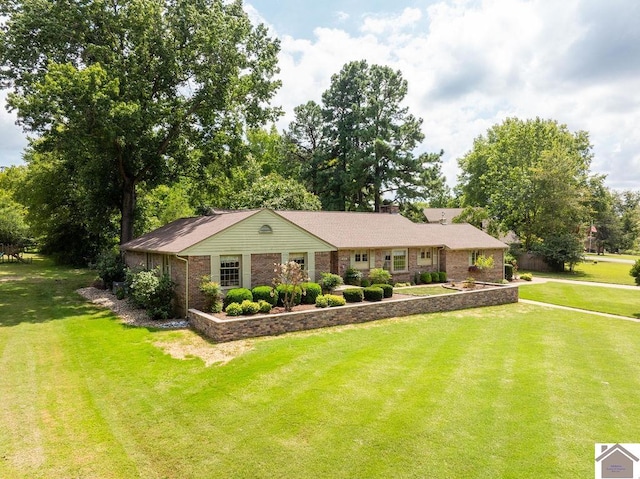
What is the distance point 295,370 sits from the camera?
10750 millimetres

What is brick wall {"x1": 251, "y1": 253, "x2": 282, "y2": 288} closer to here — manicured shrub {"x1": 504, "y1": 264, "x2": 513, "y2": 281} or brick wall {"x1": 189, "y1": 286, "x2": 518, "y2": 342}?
brick wall {"x1": 189, "y1": 286, "x2": 518, "y2": 342}

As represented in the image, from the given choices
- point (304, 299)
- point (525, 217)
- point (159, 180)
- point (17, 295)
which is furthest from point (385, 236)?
point (525, 217)

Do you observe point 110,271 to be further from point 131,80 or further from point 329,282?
point 329,282

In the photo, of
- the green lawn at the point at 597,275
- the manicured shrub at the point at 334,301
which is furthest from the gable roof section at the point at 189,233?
the green lawn at the point at 597,275

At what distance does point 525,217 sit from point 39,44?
45.9 m

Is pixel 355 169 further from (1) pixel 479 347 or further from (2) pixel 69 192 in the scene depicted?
(1) pixel 479 347

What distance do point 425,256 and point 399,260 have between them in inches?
92.9

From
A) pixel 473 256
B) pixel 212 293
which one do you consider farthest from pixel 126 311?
pixel 473 256

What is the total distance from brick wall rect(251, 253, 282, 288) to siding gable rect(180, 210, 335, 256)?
25 centimetres

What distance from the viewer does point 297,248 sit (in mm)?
18766

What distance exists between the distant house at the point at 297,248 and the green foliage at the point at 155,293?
16.4 inches

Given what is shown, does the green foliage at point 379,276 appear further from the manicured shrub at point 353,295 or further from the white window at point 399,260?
the manicured shrub at point 353,295

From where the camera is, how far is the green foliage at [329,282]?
1914 cm

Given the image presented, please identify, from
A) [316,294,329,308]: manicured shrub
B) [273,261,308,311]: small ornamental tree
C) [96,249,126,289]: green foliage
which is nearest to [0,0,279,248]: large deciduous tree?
[96,249,126,289]: green foliage
